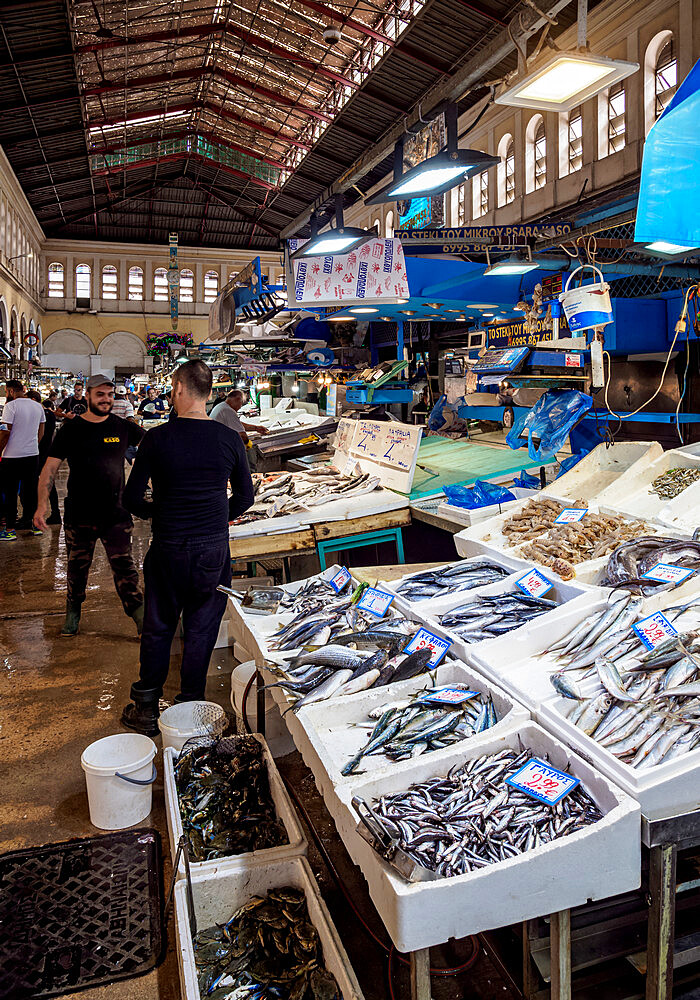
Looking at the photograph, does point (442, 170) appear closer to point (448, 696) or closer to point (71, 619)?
point (448, 696)

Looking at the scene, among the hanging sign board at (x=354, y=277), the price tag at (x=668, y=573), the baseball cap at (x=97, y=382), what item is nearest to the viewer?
the price tag at (x=668, y=573)

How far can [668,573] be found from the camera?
109 inches

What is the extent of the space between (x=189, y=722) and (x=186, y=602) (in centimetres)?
68

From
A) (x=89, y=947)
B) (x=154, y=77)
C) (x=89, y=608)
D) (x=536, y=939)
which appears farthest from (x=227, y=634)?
(x=154, y=77)

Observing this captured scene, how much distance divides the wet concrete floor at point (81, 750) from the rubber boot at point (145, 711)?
0.63 ft

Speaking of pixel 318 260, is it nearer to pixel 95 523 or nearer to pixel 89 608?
pixel 95 523

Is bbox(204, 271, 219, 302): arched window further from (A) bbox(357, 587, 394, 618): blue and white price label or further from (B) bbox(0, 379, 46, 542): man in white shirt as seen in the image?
(A) bbox(357, 587, 394, 618): blue and white price label

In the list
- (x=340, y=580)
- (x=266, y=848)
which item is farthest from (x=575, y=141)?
(x=266, y=848)

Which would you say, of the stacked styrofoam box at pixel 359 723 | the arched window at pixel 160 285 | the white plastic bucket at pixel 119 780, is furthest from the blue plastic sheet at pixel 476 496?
the arched window at pixel 160 285

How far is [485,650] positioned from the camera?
248 cm

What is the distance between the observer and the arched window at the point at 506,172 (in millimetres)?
16484

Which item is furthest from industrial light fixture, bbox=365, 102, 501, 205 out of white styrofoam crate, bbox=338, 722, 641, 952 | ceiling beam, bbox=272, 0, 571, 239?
white styrofoam crate, bbox=338, 722, 641, 952

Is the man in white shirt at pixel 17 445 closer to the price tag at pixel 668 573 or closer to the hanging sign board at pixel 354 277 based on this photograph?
the hanging sign board at pixel 354 277

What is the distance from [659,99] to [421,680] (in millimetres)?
13293
